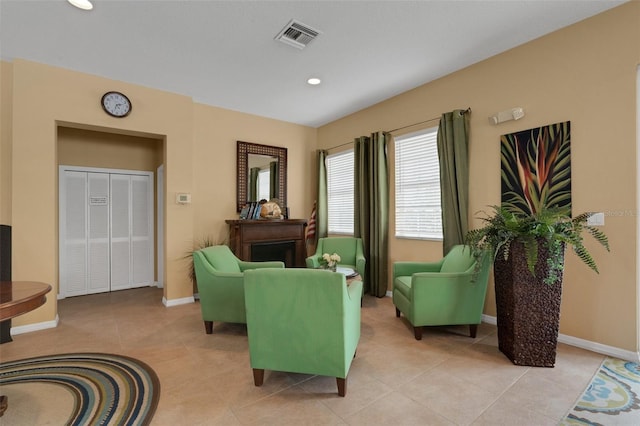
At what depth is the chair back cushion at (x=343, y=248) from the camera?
4.46 metres

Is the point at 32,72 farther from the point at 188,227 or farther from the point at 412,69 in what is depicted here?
the point at 412,69

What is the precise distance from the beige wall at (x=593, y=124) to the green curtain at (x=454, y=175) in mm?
239

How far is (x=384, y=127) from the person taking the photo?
14.4ft

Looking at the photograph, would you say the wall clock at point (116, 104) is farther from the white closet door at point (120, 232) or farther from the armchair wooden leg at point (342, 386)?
the armchair wooden leg at point (342, 386)

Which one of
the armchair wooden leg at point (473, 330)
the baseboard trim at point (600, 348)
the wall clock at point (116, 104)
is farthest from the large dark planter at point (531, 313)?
the wall clock at point (116, 104)

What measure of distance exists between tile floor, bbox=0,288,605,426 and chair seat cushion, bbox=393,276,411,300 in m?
0.39

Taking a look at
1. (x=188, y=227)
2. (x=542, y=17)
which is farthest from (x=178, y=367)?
(x=542, y=17)

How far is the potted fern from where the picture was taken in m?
2.20

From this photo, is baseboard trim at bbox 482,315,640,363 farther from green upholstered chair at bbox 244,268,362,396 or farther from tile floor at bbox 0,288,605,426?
green upholstered chair at bbox 244,268,362,396

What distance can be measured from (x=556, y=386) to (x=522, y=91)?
263 centimetres

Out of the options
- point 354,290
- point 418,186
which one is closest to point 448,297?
point 354,290

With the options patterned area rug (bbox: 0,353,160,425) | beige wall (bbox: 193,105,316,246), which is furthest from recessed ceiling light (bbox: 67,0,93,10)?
patterned area rug (bbox: 0,353,160,425)

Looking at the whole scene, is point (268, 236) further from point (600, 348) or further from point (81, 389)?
point (600, 348)

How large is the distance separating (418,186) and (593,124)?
1829mm
